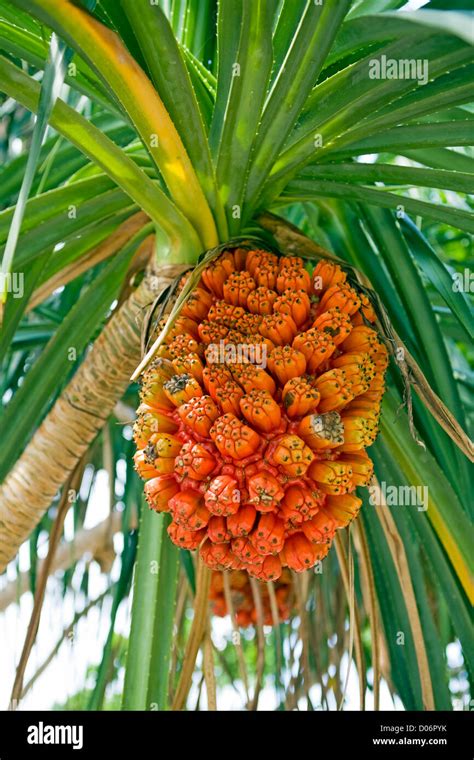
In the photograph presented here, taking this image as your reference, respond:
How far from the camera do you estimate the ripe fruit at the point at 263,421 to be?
972 mm

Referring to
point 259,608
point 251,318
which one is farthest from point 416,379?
point 259,608

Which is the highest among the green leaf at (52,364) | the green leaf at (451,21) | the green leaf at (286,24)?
the green leaf at (286,24)

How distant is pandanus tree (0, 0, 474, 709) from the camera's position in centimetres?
96

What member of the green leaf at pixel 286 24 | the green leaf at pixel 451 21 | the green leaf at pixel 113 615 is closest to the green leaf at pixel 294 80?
the green leaf at pixel 286 24

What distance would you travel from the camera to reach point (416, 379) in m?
1.12

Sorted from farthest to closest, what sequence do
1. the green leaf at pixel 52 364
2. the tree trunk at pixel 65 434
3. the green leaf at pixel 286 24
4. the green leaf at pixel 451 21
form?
the green leaf at pixel 52 364, the tree trunk at pixel 65 434, the green leaf at pixel 286 24, the green leaf at pixel 451 21

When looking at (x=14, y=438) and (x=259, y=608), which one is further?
(x=259, y=608)

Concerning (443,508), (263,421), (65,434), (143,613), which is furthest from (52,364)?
(443,508)

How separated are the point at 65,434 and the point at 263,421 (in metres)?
0.49

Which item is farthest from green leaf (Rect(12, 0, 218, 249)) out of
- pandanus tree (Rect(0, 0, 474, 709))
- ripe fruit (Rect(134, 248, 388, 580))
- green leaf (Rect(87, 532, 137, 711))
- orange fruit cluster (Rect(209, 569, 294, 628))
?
orange fruit cluster (Rect(209, 569, 294, 628))

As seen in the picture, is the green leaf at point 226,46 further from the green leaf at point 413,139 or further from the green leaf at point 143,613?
the green leaf at point 143,613

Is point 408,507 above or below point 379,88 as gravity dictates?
below

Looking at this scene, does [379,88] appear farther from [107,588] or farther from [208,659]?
[107,588]

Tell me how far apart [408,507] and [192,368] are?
541 mm
